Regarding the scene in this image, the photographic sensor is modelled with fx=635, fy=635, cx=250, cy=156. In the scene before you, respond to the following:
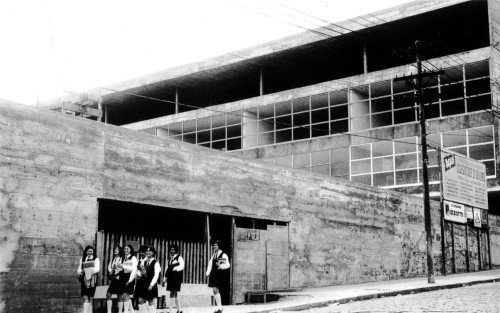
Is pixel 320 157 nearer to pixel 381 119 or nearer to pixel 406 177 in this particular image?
pixel 381 119

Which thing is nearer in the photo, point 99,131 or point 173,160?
point 99,131

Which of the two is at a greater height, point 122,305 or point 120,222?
point 120,222

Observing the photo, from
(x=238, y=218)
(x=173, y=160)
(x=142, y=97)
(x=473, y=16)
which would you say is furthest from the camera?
(x=142, y=97)

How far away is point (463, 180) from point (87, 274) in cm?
2236

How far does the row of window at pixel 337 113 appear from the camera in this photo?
38.1 meters

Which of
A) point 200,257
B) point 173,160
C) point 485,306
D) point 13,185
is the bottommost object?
point 485,306

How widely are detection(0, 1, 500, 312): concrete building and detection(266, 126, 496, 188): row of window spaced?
82 millimetres

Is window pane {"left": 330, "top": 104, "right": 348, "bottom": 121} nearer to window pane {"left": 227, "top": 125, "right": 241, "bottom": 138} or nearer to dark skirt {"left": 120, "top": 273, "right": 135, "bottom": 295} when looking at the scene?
window pane {"left": 227, "top": 125, "right": 241, "bottom": 138}

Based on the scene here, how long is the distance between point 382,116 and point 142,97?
70.0ft

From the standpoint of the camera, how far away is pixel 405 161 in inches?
1510

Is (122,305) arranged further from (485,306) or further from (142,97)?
(142,97)

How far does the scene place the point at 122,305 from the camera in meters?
14.1

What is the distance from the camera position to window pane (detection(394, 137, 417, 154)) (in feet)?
125

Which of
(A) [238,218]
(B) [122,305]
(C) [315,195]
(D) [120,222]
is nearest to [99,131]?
(D) [120,222]
